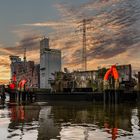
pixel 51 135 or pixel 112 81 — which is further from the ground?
pixel 112 81

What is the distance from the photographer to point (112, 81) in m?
110

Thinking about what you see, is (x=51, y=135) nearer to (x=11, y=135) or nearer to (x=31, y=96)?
(x=11, y=135)

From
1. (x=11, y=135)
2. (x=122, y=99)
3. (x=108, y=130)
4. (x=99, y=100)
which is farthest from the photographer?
(x=99, y=100)

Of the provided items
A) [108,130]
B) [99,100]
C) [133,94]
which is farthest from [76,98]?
[108,130]

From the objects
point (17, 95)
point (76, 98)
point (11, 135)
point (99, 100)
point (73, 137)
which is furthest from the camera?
point (17, 95)

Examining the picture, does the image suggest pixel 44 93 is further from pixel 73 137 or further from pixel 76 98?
pixel 73 137

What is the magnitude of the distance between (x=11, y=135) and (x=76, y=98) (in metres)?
91.4

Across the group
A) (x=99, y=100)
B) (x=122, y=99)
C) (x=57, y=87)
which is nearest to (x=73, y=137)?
(x=122, y=99)

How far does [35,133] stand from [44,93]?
113m

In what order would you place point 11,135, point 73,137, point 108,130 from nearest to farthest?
point 73,137
point 11,135
point 108,130

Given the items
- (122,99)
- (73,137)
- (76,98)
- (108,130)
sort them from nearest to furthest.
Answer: (73,137) → (108,130) → (122,99) → (76,98)

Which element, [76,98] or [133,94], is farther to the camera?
[76,98]

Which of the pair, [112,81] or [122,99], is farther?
[112,81]

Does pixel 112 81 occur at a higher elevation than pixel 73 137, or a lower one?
higher
